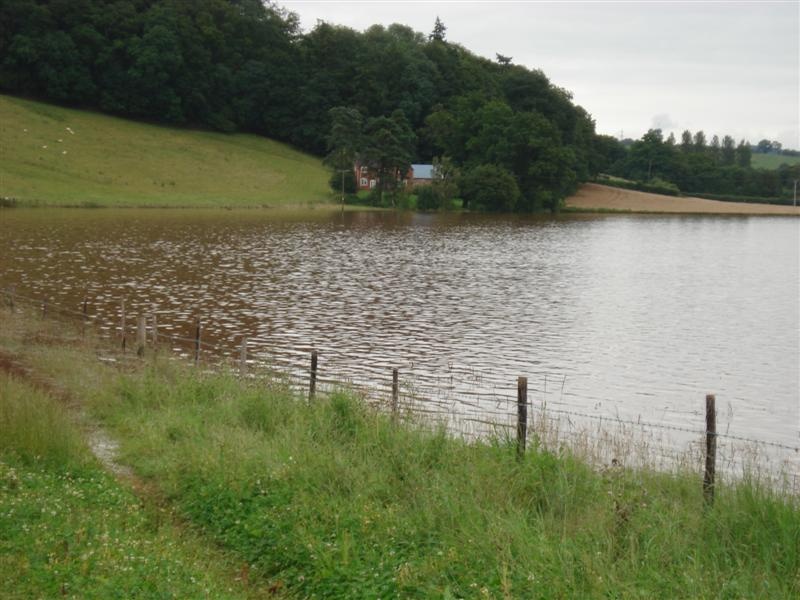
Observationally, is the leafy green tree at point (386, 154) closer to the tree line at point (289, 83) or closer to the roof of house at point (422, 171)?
the tree line at point (289, 83)

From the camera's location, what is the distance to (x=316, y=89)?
13900 centimetres

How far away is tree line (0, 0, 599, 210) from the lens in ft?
380

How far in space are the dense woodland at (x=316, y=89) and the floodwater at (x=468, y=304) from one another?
43.8 m

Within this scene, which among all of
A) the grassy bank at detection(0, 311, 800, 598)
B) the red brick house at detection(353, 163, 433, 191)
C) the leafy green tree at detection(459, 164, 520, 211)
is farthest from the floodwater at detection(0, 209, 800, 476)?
the red brick house at detection(353, 163, 433, 191)

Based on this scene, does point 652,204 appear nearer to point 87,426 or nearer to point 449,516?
point 87,426

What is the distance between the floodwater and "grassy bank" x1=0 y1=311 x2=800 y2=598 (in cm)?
411

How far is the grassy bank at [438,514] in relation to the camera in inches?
332

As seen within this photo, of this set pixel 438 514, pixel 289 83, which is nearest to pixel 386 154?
pixel 289 83

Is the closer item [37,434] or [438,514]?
[438,514]

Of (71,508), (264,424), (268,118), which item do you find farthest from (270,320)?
(268,118)

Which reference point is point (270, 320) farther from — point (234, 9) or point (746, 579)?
point (234, 9)

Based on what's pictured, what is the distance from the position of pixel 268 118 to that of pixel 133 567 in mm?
132122

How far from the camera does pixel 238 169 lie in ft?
362

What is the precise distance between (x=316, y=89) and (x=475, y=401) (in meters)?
125
